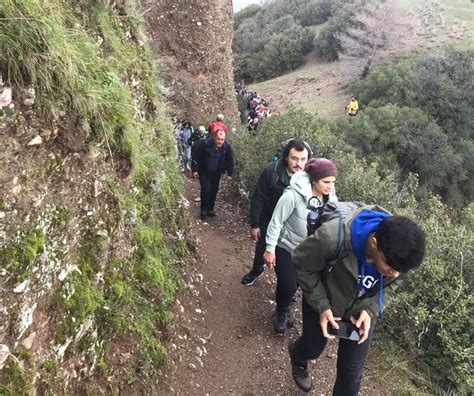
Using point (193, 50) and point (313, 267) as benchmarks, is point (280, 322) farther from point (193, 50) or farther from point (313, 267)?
point (193, 50)

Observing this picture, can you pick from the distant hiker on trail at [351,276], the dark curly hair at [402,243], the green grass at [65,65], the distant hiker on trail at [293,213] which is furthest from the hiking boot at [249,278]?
the dark curly hair at [402,243]

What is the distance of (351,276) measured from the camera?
271cm

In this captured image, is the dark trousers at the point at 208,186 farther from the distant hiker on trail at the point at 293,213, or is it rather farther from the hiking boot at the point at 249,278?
the distant hiker on trail at the point at 293,213

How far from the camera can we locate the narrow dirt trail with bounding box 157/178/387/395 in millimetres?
3732

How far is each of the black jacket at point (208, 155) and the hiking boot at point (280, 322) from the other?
2951 millimetres

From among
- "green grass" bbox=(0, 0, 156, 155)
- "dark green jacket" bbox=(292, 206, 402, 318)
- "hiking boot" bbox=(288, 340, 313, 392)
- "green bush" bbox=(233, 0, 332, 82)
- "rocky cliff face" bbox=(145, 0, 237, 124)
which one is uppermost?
"green grass" bbox=(0, 0, 156, 155)

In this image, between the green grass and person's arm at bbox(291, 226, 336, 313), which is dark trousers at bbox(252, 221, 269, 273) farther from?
the green grass

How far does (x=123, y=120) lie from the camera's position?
10.7 feet

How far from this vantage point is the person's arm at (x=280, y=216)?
12.0 ft

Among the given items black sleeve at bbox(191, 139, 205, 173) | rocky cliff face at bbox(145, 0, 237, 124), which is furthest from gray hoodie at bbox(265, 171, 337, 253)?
rocky cliff face at bbox(145, 0, 237, 124)

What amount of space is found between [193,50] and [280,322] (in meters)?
11.6

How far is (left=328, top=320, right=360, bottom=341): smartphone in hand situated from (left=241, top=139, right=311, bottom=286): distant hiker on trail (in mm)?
1590

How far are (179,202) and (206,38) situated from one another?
411 inches

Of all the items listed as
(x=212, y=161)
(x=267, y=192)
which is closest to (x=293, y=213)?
(x=267, y=192)
